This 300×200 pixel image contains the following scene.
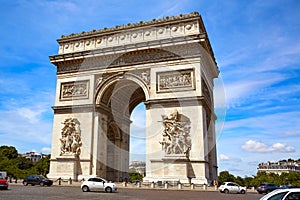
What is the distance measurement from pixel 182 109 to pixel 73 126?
10.9m

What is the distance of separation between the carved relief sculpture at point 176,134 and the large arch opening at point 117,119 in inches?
223

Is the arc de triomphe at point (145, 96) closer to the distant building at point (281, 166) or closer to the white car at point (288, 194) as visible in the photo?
the white car at point (288, 194)

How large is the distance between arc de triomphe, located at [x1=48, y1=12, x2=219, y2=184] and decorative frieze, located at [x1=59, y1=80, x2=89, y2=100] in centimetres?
10

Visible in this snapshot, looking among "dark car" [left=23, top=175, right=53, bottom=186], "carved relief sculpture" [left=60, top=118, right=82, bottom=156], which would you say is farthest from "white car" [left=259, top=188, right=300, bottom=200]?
"carved relief sculpture" [left=60, top=118, right=82, bottom=156]

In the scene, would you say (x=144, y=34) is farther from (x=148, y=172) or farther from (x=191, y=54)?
(x=148, y=172)

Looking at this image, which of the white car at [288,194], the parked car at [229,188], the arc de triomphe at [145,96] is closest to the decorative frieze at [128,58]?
the arc de triomphe at [145,96]

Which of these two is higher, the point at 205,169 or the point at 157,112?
the point at 157,112

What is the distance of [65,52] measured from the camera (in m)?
31.9

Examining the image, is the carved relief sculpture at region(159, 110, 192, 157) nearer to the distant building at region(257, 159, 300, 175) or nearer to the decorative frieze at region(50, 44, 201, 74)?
the decorative frieze at region(50, 44, 201, 74)

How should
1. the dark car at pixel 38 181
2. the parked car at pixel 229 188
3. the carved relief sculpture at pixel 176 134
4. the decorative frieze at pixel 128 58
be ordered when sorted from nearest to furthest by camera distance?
the parked car at pixel 229 188
the carved relief sculpture at pixel 176 134
the dark car at pixel 38 181
the decorative frieze at pixel 128 58

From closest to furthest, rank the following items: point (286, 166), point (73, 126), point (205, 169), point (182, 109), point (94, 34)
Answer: point (205, 169) → point (182, 109) → point (73, 126) → point (94, 34) → point (286, 166)

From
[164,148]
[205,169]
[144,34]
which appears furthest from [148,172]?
[144,34]

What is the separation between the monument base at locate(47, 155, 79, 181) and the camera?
2745 centimetres

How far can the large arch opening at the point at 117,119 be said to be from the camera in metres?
29.7
